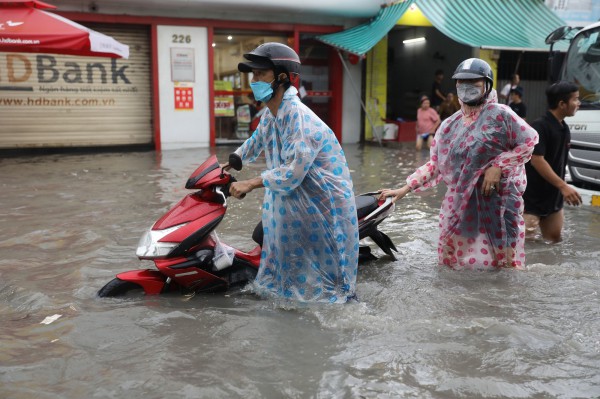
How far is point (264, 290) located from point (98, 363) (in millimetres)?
1213

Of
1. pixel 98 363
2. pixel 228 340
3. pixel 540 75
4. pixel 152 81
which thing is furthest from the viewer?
pixel 540 75

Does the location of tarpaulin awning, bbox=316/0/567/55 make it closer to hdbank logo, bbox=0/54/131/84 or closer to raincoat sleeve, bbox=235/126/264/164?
hdbank logo, bbox=0/54/131/84

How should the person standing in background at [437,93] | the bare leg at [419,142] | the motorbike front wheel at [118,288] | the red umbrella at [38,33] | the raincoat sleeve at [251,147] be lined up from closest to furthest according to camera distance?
1. the motorbike front wheel at [118,288]
2. the raincoat sleeve at [251,147]
3. the red umbrella at [38,33]
4. the bare leg at [419,142]
5. the person standing in background at [437,93]

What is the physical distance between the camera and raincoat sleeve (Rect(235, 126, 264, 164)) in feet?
13.1

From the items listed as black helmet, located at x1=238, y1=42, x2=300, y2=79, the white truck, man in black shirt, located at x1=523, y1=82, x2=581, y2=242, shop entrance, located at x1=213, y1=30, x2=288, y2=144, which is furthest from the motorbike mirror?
shop entrance, located at x1=213, y1=30, x2=288, y2=144

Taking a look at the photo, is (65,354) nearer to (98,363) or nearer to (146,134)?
(98,363)

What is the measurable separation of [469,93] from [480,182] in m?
0.66

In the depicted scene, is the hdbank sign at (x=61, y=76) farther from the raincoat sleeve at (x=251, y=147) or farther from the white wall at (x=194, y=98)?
the raincoat sleeve at (x=251, y=147)

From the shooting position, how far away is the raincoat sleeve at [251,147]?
3985 millimetres

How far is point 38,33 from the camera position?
877 cm

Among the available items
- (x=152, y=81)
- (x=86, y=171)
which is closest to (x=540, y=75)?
(x=152, y=81)

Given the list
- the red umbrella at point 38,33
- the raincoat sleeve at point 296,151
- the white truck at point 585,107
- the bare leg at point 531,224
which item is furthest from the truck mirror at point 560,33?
the red umbrella at point 38,33

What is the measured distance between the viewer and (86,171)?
35.0 ft

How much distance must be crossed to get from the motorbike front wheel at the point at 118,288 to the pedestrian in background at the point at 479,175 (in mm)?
1953
